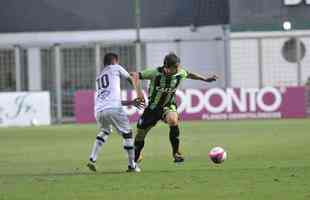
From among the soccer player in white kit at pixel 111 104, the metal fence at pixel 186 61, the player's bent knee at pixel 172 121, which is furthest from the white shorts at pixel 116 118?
the metal fence at pixel 186 61

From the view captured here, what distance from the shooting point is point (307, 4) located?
42.3 meters

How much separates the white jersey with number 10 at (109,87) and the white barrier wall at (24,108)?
19908 millimetres

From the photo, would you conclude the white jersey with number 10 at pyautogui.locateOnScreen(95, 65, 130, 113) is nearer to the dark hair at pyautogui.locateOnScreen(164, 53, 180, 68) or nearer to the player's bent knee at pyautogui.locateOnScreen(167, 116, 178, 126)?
the dark hair at pyautogui.locateOnScreen(164, 53, 180, 68)

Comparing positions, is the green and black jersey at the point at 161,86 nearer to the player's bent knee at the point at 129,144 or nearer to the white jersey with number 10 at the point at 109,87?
the white jersey with number 10 at the point at 109,87

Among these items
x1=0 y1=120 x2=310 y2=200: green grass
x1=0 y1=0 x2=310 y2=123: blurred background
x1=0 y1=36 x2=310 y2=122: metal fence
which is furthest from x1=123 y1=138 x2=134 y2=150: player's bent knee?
x1=0 y1=36 x2=310 y2=122: metal fence

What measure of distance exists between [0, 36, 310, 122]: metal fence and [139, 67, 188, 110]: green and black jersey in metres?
21.5

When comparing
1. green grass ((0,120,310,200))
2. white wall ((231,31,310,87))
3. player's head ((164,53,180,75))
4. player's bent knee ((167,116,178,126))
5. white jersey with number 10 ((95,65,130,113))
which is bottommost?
green grass ((0,120,310,200))

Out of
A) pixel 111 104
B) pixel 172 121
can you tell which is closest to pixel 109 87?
pixel 111 104

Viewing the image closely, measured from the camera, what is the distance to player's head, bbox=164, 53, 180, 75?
1683cm

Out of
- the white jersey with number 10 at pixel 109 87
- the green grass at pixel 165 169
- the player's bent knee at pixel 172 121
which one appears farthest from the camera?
the player's bent knee at pixel 172 121

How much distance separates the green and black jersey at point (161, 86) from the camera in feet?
55.9

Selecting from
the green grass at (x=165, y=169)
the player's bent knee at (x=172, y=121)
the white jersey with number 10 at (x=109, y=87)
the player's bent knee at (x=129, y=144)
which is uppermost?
the white jersey with number 10 at (x=109, y=87)

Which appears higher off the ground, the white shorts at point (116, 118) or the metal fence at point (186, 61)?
the metal fence at point (186, 61)

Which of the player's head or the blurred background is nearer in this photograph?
the player's head
